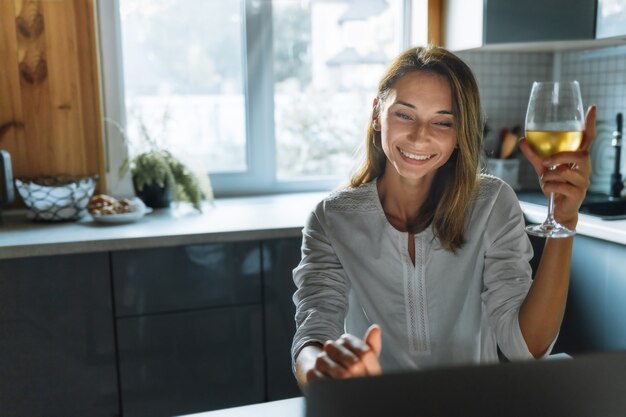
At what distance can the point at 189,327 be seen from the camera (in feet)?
6.52

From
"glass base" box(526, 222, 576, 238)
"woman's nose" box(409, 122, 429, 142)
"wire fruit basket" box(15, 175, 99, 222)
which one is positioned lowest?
"wire fruit basket" box(15, 175, 99, 222)

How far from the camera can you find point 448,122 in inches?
46.6

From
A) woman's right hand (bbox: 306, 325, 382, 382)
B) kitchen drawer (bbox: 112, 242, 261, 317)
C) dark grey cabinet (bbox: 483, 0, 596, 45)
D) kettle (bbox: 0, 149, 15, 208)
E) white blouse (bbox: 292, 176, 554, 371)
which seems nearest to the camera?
woman's right hand (bbox: 306, 325, 382, 382)

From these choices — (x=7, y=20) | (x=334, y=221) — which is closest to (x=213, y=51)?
(x=7, y=20)

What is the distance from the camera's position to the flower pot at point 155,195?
2.34 m

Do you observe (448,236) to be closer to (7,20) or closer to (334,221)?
(334,221)

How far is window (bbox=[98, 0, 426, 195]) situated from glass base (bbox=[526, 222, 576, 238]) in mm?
1631

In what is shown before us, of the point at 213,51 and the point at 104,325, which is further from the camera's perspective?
the point at 213,51

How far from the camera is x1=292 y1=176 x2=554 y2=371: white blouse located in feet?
3.88

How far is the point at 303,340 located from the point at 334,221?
332mm

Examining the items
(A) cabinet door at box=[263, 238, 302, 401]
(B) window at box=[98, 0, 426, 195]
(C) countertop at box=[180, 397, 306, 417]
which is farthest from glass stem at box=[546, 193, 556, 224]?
(B) window at box=[98, 0, 426, 195]

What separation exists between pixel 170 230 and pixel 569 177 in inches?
52.4

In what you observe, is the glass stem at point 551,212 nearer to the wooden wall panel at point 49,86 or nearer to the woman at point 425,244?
the woman at point 425,244

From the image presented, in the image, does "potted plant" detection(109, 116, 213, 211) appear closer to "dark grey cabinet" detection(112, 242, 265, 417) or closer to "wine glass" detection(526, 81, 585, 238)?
"dark grey cabinet" detection(112, 242, 265, 417)
